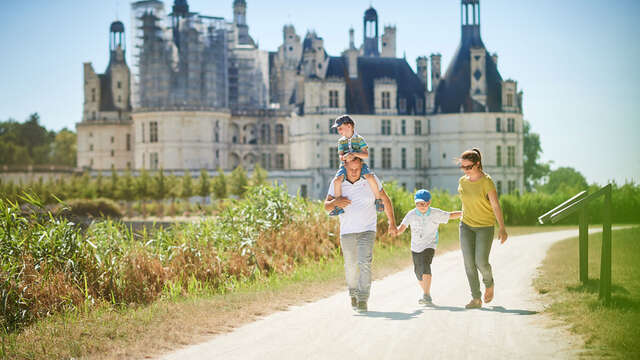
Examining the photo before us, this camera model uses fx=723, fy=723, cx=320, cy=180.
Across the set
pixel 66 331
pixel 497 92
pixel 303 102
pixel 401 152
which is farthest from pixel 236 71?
pixel 66 331

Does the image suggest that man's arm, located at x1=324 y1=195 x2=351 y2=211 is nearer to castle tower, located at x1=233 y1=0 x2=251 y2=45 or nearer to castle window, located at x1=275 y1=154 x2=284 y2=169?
castle window, located at x1=275 y1=154 x2=284 y2=169

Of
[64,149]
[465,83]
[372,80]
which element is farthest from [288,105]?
[64,149]

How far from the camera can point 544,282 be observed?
37.4 ft

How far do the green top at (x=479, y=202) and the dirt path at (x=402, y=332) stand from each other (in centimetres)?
113

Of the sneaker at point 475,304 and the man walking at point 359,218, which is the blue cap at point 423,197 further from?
the sneaker at point 475,304

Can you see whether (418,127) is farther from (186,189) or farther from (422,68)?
(186,189)

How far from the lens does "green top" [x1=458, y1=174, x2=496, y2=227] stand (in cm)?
916

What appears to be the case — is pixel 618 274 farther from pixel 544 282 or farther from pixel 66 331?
pixel 66 331

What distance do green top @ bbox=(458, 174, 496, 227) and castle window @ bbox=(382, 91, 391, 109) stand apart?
179ft

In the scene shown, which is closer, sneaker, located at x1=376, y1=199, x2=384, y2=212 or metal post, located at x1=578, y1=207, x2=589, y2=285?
sneaker, located at x1=376, y1=199, x2=384, y2=212

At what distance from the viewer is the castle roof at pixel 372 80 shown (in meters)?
62.7

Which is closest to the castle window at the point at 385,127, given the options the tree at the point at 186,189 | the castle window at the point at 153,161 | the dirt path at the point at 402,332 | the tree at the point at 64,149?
the tree at the point at 186,189

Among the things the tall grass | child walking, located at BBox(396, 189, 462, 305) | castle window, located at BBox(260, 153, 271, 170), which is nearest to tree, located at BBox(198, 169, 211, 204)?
castle window, located at BBox(260, 153, 271, 170)

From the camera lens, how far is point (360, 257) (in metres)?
9.23
